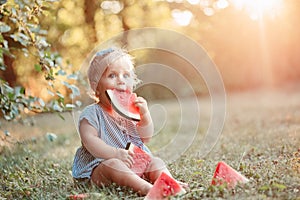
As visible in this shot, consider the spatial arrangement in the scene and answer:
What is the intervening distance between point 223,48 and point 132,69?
11325 mm

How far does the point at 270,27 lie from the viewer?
13.1 m

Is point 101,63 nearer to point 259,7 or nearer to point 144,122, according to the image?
point 144,122

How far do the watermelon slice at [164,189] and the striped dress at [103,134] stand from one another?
0.54 metres

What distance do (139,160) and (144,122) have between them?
0.26 m

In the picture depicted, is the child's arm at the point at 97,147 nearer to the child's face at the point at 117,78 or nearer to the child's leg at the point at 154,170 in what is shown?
the child's leg at the point at 154,170

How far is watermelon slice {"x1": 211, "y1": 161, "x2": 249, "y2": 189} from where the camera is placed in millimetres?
2779

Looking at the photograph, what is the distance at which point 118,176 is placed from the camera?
2998 millimetres

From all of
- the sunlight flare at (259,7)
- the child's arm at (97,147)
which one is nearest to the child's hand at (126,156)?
the child's arm at (97,147)

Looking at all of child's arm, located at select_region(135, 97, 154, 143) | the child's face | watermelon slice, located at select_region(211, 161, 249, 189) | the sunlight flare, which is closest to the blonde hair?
the child's face

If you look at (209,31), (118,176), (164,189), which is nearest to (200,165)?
(118,176)

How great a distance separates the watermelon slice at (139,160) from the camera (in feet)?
10.2

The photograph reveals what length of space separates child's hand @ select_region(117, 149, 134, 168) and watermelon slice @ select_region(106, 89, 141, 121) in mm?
221

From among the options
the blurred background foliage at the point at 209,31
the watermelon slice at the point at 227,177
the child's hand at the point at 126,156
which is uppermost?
the watermelon slice at the point at 227,177

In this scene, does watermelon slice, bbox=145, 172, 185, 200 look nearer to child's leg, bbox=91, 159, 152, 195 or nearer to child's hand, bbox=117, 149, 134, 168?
child's leg, bbox=91, 159, 152, 195
